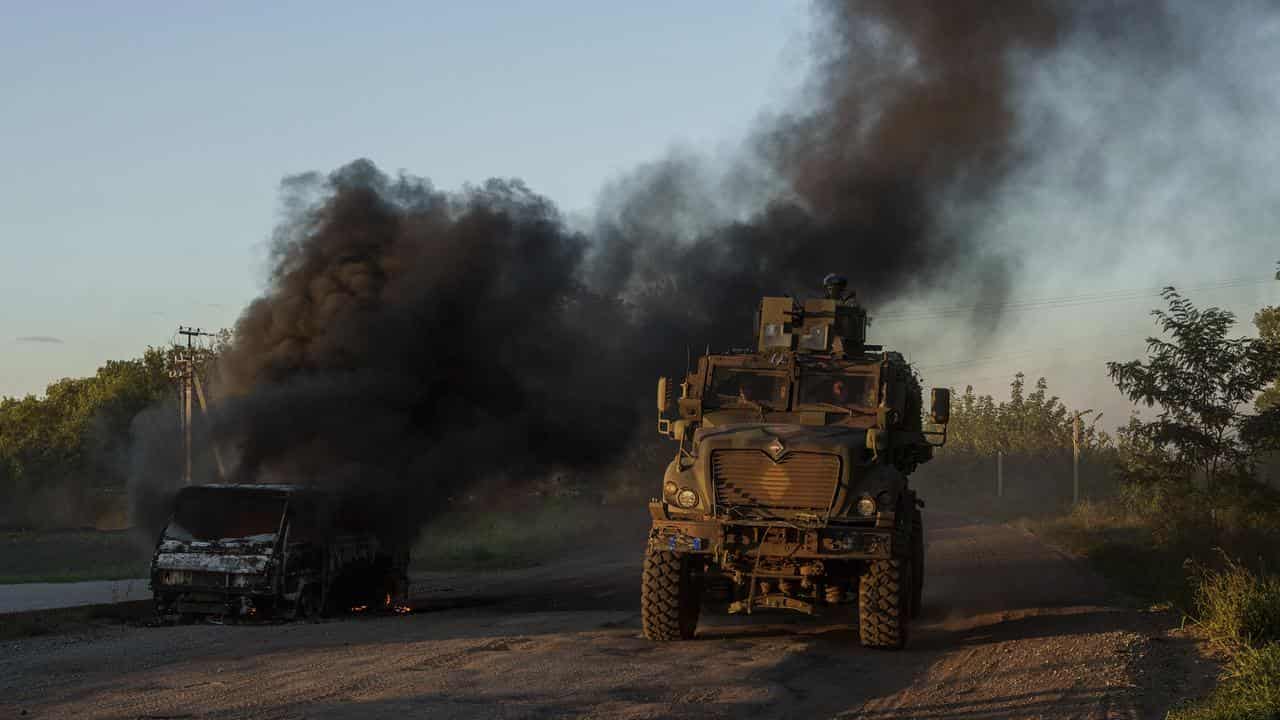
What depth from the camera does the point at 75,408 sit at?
2795 inches

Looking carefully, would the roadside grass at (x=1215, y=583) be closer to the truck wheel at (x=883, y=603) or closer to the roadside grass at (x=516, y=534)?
the truck wheel at (x=883, y=603)

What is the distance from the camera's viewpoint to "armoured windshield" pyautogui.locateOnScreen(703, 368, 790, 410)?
14.4 metres

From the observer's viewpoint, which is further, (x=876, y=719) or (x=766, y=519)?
(x=766, y=519)

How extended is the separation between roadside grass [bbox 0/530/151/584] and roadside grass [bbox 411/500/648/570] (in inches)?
311

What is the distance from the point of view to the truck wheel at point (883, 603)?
1268 centimetres

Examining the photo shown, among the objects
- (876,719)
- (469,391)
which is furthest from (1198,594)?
(469,391)

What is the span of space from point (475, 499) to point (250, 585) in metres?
11.6

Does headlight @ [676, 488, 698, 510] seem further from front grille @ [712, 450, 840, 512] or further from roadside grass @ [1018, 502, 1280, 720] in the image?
roadside grass @ [1018, 502, 1280, 720]

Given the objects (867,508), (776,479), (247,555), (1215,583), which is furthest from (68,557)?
(1215,583)

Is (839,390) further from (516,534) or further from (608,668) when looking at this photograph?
(516,534)

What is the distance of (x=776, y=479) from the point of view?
1301 centimetres

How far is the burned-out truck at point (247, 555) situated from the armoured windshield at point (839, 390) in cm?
707

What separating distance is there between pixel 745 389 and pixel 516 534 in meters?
30.8

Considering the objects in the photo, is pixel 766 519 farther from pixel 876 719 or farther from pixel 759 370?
pixel 876 719
